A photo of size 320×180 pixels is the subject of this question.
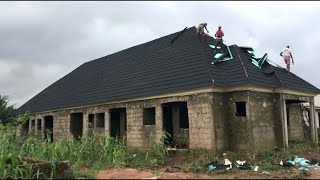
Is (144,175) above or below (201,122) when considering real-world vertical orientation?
below

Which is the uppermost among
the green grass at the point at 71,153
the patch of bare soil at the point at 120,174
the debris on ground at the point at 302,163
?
the green grass at the point at 71,153

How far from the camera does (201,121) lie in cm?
1480

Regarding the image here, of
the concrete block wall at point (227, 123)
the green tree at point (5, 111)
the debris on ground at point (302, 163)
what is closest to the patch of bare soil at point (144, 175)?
the debris on ground at point (302, 163)

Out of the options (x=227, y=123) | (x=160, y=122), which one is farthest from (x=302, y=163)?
(x=160, y=122)

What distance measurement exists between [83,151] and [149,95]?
18.5 ft

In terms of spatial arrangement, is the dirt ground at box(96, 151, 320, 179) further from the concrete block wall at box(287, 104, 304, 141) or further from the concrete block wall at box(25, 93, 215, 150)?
the concrete block wall at box(287, 104, 304, 141)

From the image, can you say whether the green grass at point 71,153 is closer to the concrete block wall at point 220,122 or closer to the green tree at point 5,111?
the concrete block wall at point 220,122

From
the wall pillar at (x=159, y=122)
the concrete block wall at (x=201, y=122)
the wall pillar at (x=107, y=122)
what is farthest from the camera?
the wall pillar at (x=107, y=122)

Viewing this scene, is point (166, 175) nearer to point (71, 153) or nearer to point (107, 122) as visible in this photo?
point (71, 153)

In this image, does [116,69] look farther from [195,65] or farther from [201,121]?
[201,121]

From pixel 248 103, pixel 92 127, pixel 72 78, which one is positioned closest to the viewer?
pixel 248 103

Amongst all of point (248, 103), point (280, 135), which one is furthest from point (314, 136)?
point (248, 103)

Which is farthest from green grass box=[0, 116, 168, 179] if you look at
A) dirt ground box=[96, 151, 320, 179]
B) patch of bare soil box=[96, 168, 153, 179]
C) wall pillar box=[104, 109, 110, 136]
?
wall pillar box=[104, 109, 110, 136]

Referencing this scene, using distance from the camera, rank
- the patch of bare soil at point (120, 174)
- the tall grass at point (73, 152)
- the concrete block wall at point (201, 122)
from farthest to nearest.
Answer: the concrete block wall at point (201, 122)
the tall grass at point (73, 152)
the patch of bare soil at point (120, 174)
